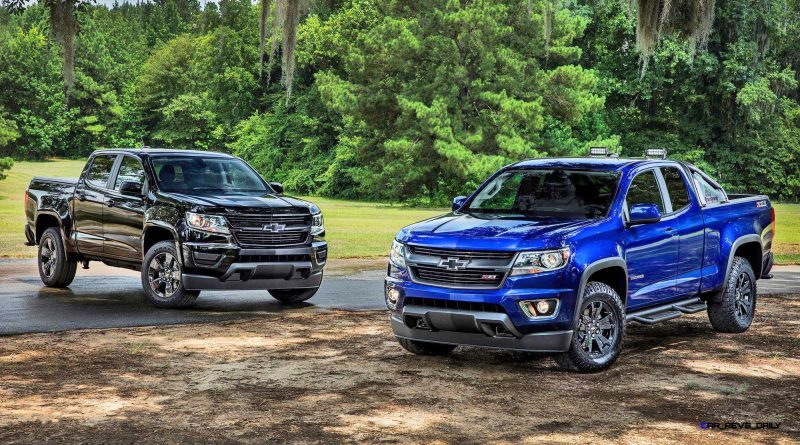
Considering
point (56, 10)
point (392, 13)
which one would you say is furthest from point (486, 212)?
point (392, 13)

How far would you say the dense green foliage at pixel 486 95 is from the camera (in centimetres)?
Answer: 5438

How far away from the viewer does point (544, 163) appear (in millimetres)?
10531

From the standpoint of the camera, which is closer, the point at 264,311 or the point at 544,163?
the point at 544,163

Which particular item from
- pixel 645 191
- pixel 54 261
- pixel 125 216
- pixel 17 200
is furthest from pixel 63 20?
pixel 17 200

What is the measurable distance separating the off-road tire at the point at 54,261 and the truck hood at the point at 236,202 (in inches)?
111

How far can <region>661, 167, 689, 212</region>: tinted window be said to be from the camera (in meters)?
10.7

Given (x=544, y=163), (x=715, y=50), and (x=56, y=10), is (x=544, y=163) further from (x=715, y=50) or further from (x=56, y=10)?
(x=715, y=50)

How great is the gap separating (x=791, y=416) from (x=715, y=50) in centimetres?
5477

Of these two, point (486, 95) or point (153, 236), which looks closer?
point (153, 236)

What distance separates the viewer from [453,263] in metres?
8.88

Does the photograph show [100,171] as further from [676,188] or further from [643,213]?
[643,213]

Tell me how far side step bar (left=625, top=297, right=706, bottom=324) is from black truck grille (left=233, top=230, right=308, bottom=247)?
16.6 ft

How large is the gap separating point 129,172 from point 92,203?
75 centimetres

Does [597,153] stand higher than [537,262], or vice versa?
[597,153]
